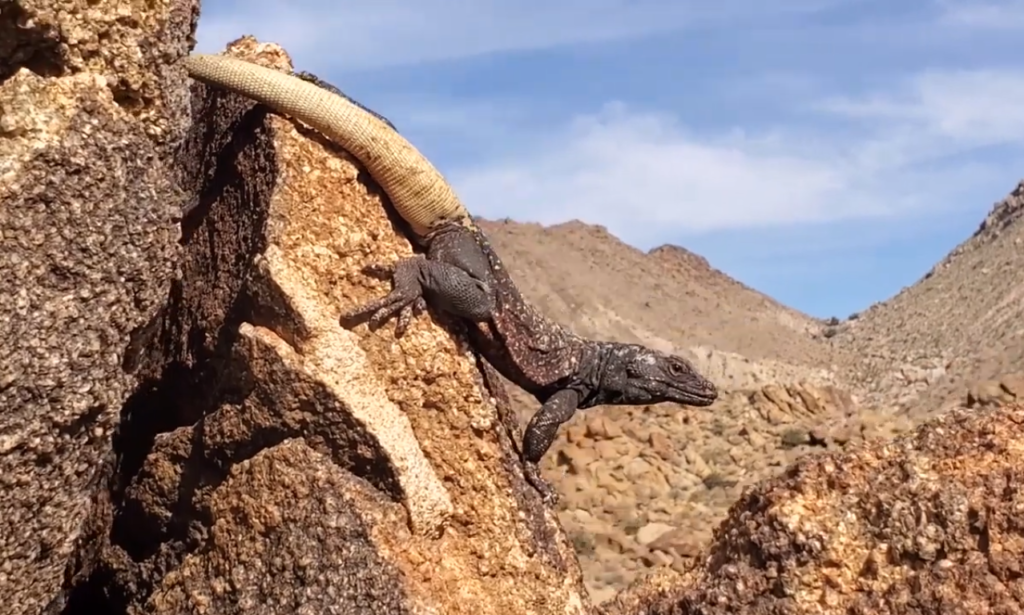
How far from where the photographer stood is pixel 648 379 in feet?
25.5

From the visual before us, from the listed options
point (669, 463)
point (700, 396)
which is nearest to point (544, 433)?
point (700, 396)

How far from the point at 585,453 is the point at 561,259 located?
31316 mm

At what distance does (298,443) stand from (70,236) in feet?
4.34

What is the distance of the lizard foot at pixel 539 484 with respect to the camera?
5.71 metres

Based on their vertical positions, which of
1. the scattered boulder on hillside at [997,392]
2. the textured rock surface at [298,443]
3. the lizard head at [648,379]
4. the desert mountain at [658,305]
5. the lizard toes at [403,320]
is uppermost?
the desert mountain at [658,305]

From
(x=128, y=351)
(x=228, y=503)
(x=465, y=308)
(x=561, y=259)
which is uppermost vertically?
(x=561, y=259)

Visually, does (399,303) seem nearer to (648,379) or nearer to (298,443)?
(298,443)

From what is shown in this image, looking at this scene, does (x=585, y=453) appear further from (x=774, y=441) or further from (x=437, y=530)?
(x=437, y=530)

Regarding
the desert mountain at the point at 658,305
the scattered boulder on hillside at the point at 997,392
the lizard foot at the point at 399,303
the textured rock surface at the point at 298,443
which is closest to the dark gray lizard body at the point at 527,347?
the lizard foot at the point at 399,303

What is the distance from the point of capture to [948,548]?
4.38 m

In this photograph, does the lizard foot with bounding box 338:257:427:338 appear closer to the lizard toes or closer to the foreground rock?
the lizard toes

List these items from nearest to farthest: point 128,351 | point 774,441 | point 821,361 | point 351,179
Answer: point 128,351 → point 351,179 → point 774,441 → point 821,361

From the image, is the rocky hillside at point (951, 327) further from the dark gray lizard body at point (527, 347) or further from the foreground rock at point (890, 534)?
the foreground rock at point (890, 534)

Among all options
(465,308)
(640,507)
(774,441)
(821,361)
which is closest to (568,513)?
(640,507)
